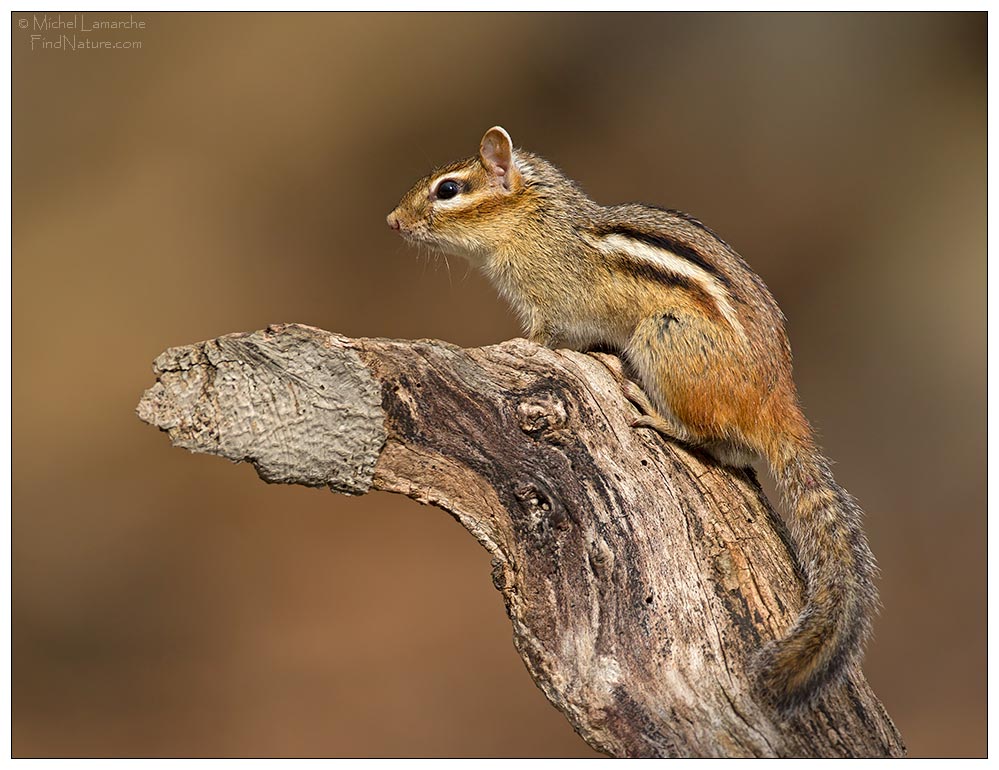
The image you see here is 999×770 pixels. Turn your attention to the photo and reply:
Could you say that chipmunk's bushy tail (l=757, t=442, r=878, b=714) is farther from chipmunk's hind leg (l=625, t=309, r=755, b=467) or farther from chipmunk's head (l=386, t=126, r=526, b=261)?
chipmunk's head (l=386, t=126, r=526, b=261)

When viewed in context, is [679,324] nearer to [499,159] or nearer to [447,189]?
[499,159]

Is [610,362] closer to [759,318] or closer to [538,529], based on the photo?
[759,318]

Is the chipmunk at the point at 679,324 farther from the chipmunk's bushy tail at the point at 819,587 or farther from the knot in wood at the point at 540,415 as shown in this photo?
the knot in wood at the point at 540,415

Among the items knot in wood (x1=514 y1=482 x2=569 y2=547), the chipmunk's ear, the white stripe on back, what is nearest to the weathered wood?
knot in wood (x1=514 y1=482 x2=569 y2=547)

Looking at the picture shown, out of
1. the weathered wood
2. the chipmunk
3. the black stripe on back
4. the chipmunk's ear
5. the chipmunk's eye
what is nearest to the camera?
the weathered wood

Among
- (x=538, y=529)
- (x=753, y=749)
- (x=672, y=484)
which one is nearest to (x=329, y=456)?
(x=538, y=529)

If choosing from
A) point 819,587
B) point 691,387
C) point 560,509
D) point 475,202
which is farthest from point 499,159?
point 819,587

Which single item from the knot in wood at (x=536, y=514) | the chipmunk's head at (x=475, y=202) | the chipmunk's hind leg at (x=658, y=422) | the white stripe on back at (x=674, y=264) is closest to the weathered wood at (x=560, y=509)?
the knot in wood at (x=536, y=514)
